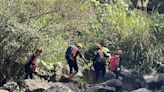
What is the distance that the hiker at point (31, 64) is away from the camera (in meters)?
15.4

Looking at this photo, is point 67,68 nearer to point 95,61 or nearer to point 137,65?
point 95,61

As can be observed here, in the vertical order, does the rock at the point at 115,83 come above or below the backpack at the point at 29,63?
below

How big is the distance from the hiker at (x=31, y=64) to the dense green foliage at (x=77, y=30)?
370 millimetres

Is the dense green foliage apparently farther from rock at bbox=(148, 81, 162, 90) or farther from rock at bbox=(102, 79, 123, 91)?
rock at bbox=(102, 79, 123, 91)

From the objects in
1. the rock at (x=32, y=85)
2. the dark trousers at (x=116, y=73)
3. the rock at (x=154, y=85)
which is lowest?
the rock at (x=154, y=85)

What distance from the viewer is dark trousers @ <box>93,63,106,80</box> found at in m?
17.3

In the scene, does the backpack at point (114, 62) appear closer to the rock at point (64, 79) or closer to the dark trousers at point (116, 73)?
the dark trousers at point (116, 73)

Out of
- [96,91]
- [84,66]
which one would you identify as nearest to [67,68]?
[84,66]

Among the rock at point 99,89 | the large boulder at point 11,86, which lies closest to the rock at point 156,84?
the rock at point 99,89

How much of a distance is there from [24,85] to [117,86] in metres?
3.21

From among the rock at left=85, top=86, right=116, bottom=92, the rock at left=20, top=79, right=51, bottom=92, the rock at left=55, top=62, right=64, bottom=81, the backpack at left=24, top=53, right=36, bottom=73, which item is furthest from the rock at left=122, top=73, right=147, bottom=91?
the backpack at left=24, top=53, right=36, bottom=73

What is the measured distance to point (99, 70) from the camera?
17.5m

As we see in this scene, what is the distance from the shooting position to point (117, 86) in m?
16.9

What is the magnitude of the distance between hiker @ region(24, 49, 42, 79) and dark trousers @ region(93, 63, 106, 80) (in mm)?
2341
